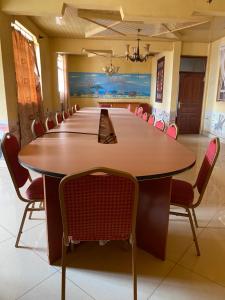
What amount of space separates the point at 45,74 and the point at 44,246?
5.28 m

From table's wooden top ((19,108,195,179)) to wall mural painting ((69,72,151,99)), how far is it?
20.8 ft

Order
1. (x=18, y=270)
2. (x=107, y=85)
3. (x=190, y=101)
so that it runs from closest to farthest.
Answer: (x=18, y=270), (x=190, y=101), (x=107, y=85)

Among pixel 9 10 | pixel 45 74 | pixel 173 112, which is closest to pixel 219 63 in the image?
pixel 173 112

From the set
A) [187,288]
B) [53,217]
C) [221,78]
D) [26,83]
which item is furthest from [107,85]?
[187,288]

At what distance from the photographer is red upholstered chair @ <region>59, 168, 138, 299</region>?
108 centimetres

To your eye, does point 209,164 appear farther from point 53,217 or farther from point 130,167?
point 53,217

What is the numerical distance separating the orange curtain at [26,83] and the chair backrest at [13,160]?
264cm

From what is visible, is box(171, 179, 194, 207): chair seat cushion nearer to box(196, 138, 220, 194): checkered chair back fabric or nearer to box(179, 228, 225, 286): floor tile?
box(196, 138, 220, 194): checkered chair back fabric

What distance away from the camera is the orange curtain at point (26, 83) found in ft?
13.6

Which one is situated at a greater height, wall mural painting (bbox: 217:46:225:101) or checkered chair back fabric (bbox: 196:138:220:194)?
wall mural painting (bbox: 217:46:225:101)

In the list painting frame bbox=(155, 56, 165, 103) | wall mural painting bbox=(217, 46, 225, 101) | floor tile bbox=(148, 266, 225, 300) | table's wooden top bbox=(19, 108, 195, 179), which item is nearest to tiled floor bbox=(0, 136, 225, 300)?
floor tile bbox=(148, 266, 225, 300)

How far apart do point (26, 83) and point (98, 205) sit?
4.11m

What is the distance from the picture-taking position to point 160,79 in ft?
24.7

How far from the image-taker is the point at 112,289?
144 centimetres
